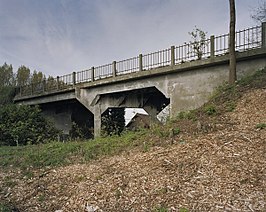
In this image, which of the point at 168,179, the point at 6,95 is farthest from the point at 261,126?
the point at 6,95

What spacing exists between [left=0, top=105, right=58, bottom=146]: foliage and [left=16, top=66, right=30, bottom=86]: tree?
21.1 m

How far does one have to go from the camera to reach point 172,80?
12.5 m

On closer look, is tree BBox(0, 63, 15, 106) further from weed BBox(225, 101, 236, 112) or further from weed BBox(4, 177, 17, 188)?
weed BBox(225, 101, 236, 112)

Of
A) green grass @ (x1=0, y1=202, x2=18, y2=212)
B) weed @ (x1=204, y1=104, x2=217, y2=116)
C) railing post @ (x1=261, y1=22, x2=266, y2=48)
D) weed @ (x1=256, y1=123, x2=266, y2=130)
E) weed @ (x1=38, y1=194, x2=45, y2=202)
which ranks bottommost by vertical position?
green grass @ (x1=0, y1=202, x2=18, y2=212)

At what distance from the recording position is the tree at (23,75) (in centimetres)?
3693

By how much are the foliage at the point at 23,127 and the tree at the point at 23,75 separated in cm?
2112

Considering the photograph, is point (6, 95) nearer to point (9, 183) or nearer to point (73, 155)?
point (73, 155)

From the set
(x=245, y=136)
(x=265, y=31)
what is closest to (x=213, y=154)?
(x=245, y=136)

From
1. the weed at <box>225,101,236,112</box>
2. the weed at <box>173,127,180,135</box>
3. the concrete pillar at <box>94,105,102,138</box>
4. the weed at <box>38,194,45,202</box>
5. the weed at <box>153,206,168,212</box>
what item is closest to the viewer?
the weed at <box>153,206,168,212</box>

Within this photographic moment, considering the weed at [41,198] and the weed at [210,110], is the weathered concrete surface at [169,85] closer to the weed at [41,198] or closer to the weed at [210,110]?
the weed at [210,110]

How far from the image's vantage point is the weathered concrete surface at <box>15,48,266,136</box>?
1056cm

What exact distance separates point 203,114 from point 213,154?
3302 millimetres

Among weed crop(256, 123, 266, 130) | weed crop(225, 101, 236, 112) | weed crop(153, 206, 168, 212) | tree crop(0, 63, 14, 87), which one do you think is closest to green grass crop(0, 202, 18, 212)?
weed crop(153, 206, 168, 212)

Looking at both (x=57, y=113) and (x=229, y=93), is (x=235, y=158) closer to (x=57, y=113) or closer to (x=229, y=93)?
(x=229, y=93)
